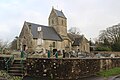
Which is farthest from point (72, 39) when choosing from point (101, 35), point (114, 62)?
point (114, 62)

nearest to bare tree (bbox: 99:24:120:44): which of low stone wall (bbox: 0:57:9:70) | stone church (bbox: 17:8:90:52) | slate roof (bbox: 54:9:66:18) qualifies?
stone church (bbox: 17:8:90:52)

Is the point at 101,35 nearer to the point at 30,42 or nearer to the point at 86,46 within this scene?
the point at 86,46

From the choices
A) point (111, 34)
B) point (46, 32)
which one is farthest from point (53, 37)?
point (111, 34)

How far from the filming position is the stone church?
55469 millimetres

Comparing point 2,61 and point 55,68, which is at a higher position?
point 2,61

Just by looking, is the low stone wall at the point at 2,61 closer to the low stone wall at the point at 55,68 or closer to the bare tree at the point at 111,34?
the low stone wall at the point at 55,68

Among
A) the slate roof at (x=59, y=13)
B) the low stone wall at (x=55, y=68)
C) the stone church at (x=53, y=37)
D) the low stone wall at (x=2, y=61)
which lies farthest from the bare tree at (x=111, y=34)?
the low stone wall at (x=2, y=61)

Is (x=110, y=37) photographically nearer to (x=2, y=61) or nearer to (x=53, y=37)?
(x=53, y=37)

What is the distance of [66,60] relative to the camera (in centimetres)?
2420

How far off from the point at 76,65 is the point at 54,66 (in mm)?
2709

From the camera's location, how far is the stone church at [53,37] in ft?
182

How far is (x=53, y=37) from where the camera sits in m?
61.2

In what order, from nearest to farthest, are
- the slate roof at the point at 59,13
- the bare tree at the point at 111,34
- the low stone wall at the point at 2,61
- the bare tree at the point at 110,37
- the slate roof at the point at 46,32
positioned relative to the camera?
the low stone wall at the point at 2,61
the slate roof at the point at 46,32
the slate roof at the point at 59,13
the bare tree at the point at 110,37
the bare tree at the point at 111,34

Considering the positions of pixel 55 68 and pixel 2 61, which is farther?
pixel 2 61
